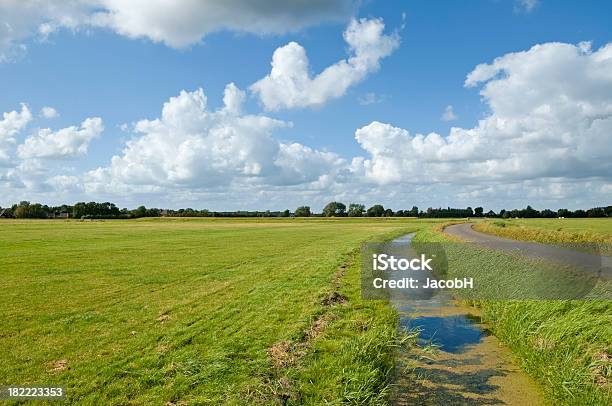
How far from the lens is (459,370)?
33.9 ft

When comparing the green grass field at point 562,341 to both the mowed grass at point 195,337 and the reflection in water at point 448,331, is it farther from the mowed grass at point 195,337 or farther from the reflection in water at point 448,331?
the mowed grass at point 195,337

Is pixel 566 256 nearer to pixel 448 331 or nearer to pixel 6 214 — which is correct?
pixel 448 331

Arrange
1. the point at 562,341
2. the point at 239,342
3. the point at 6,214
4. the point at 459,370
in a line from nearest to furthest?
the point at 562,341 → the point at 459,370 → the point at 239,342 → the point at 6,214

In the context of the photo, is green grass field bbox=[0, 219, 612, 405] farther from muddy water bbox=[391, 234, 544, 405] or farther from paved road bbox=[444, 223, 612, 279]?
paved road bbox=[444, 223, 612, 279]

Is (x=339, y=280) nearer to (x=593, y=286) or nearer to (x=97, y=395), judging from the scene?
(x=593, y=286)

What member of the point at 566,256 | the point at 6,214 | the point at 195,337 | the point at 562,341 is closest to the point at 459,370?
the point at 562,341

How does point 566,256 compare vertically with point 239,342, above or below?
above

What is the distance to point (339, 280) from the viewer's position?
21703mm

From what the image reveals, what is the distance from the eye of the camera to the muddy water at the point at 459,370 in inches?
344

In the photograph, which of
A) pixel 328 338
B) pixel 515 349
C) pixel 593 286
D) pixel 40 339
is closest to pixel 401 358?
pixel 328 338

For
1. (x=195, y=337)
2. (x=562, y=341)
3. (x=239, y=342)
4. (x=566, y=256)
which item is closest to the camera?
(x=562, y=341)

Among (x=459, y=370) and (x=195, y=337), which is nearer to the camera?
(x=459, y=370)

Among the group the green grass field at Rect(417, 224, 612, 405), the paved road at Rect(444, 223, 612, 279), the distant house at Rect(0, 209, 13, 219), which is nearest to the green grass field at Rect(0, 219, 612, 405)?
the green grass field at Rect(417, 224, 612, 405)

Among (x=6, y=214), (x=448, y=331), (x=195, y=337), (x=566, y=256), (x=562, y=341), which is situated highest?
(x=6, y=214)
